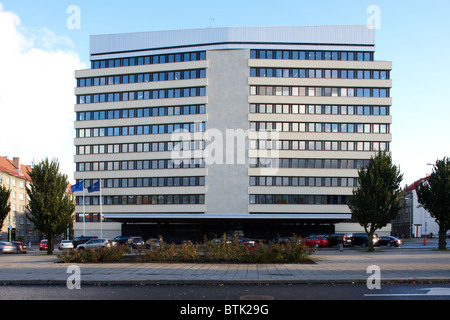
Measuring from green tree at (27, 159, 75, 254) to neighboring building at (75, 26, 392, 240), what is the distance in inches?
1034

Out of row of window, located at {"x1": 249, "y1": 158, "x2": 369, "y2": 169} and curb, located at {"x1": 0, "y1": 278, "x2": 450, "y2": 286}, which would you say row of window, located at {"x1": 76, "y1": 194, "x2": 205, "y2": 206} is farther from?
curb, located at {"x1": 0, "y1": 278, "x2": 450, "y2": 286}

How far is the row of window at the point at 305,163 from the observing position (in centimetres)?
6250

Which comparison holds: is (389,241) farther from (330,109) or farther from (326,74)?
(326,74)

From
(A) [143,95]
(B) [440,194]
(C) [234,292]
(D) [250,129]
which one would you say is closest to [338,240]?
(B) [440,194]

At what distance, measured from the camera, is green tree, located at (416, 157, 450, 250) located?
1503 inches

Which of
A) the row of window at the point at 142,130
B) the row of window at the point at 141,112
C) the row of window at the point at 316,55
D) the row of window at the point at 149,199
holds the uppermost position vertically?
the row of window at the point at 316,55

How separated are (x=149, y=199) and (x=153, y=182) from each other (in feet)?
9.11

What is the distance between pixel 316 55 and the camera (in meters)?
63.8

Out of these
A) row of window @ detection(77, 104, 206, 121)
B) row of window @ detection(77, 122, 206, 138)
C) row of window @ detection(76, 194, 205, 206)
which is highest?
row of window @ detection(77, 104, 206, 121)

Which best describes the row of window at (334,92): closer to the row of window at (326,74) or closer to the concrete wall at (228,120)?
the row of window at (326,74)

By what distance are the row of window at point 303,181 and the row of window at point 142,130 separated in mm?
11802

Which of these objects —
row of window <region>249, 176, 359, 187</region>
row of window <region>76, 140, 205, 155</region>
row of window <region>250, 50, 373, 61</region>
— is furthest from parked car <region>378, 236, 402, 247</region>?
row of window <region>250, 50, 373, 61</region>

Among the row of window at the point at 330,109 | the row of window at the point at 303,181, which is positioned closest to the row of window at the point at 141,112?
the row of window at the point at 330,109
